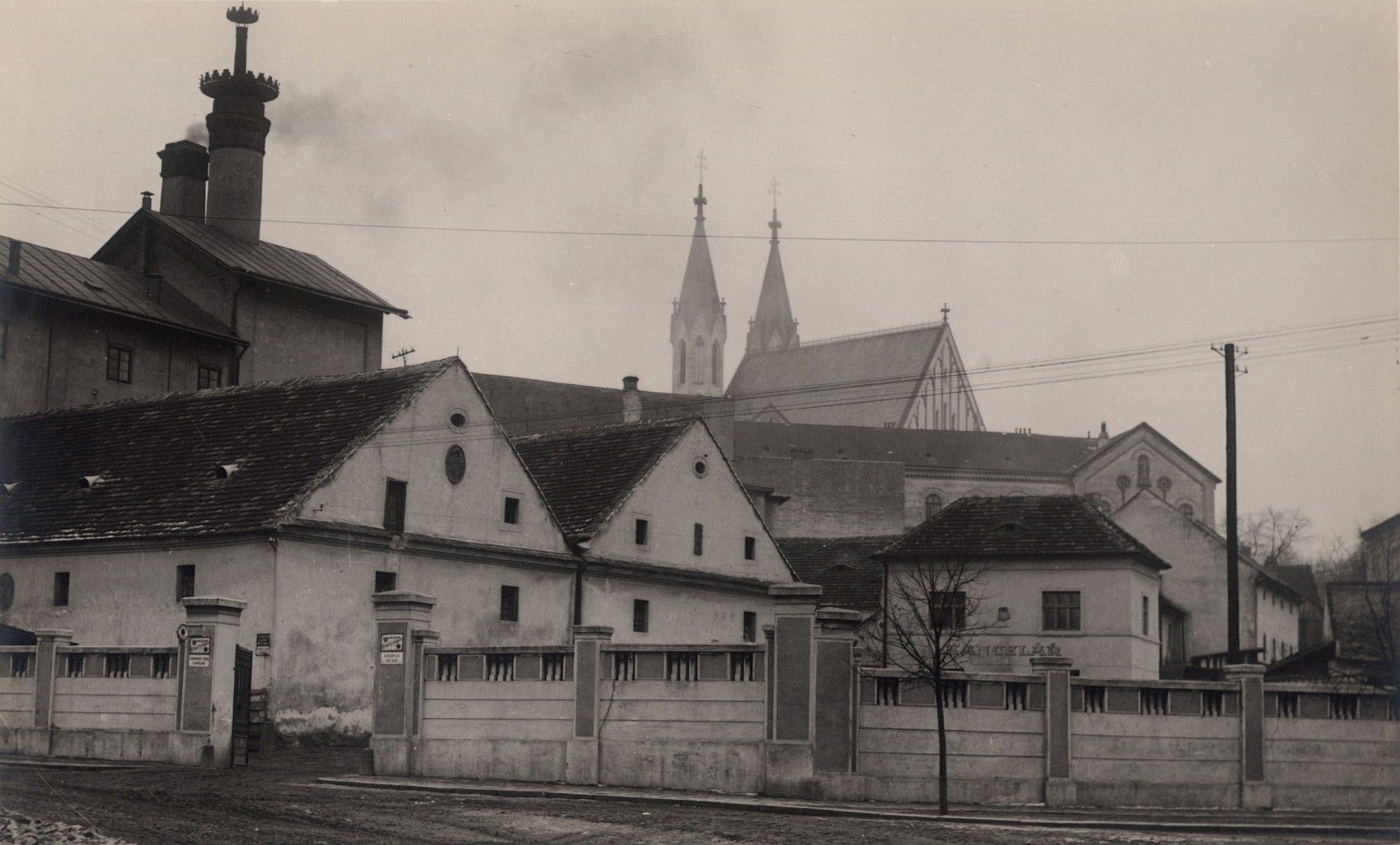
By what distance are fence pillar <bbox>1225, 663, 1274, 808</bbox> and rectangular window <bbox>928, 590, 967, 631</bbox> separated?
4.53 m

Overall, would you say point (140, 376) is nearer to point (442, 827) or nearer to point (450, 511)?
point (450, 511)

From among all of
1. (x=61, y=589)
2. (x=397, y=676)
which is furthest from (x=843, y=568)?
(x=397, y=676)

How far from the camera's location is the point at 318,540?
108 feet

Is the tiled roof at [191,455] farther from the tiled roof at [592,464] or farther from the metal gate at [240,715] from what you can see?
the tiled roof at [592,464]

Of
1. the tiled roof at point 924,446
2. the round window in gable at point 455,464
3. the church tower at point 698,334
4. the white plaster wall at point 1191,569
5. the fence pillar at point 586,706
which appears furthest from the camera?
the church tower at point 698,334

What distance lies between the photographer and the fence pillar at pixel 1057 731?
23406 mm

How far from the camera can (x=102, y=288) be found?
47438 mm

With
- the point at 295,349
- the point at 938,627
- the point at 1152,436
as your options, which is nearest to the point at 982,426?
the point at 1152,436

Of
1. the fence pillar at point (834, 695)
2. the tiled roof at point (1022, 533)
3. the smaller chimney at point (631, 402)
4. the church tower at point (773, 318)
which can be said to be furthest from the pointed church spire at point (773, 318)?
the fence pillar at point (834, 695)

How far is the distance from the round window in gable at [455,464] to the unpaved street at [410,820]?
14.4 meters

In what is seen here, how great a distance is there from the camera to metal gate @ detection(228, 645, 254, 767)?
2667 cm

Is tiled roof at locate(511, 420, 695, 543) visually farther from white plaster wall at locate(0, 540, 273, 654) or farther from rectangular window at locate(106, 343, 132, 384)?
rectangular window at locate(106, 343, 132, 384)

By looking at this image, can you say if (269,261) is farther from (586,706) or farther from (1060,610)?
(586,706)

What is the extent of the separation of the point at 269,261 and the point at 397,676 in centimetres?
3011
